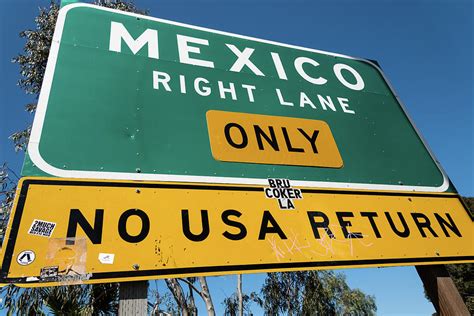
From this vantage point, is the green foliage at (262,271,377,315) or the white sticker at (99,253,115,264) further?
the green foliage at (262,271,377,315)

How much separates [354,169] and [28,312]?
666cm

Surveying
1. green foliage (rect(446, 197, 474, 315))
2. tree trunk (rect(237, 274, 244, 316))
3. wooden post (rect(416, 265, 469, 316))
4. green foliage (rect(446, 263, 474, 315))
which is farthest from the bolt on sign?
green foliage (rect(446, 263, 474, 315))

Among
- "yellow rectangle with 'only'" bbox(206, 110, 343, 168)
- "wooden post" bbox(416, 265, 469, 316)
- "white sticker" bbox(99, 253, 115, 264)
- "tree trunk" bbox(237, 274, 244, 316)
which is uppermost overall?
"tree trunk" bbox(237, 274, 244, 316)

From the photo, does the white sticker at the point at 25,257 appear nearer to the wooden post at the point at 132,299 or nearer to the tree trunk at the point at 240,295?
the wooden post at the point at 132,299

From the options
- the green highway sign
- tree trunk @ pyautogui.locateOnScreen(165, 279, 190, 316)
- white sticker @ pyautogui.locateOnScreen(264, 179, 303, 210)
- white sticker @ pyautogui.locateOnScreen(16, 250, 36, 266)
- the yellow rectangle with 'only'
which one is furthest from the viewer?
tree trunk @ pyautogui.locateOnScreen(165, 279, 190, 316)

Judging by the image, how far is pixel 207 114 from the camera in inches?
101

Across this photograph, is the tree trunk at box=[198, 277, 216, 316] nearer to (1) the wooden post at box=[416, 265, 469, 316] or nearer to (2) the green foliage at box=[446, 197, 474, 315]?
(1) the wooden post at box=[416, 265, 469, 316]

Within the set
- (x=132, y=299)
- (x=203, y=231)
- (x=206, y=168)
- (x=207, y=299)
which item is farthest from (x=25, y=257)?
(x=207, y=299)

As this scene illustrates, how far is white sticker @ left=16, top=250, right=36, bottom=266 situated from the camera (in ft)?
5.11

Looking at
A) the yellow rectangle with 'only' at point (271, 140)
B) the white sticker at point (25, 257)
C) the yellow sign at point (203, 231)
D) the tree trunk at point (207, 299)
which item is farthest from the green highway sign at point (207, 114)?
the tree trunk at point (207, 299)

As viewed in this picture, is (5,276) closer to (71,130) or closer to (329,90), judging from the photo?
(71,130)

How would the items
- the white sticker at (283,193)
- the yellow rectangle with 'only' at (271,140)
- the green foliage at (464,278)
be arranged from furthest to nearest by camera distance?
the green foliage at (464,278)
the yellow rectangle with 'only' at (271,140)
the white sticker at (283,193)

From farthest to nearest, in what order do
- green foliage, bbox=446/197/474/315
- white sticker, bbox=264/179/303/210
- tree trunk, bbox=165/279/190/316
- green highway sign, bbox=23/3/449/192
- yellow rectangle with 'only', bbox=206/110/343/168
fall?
green foliage, bbox=446/197/474/315, tree trunk, bbox=165/279/190/316, yellow rectangle with 'only', bbox=206/110/343/168, white sticker, bbox=264/179/303/210, green highway sign, bbox=23/3/449/192

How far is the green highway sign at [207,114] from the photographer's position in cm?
213
